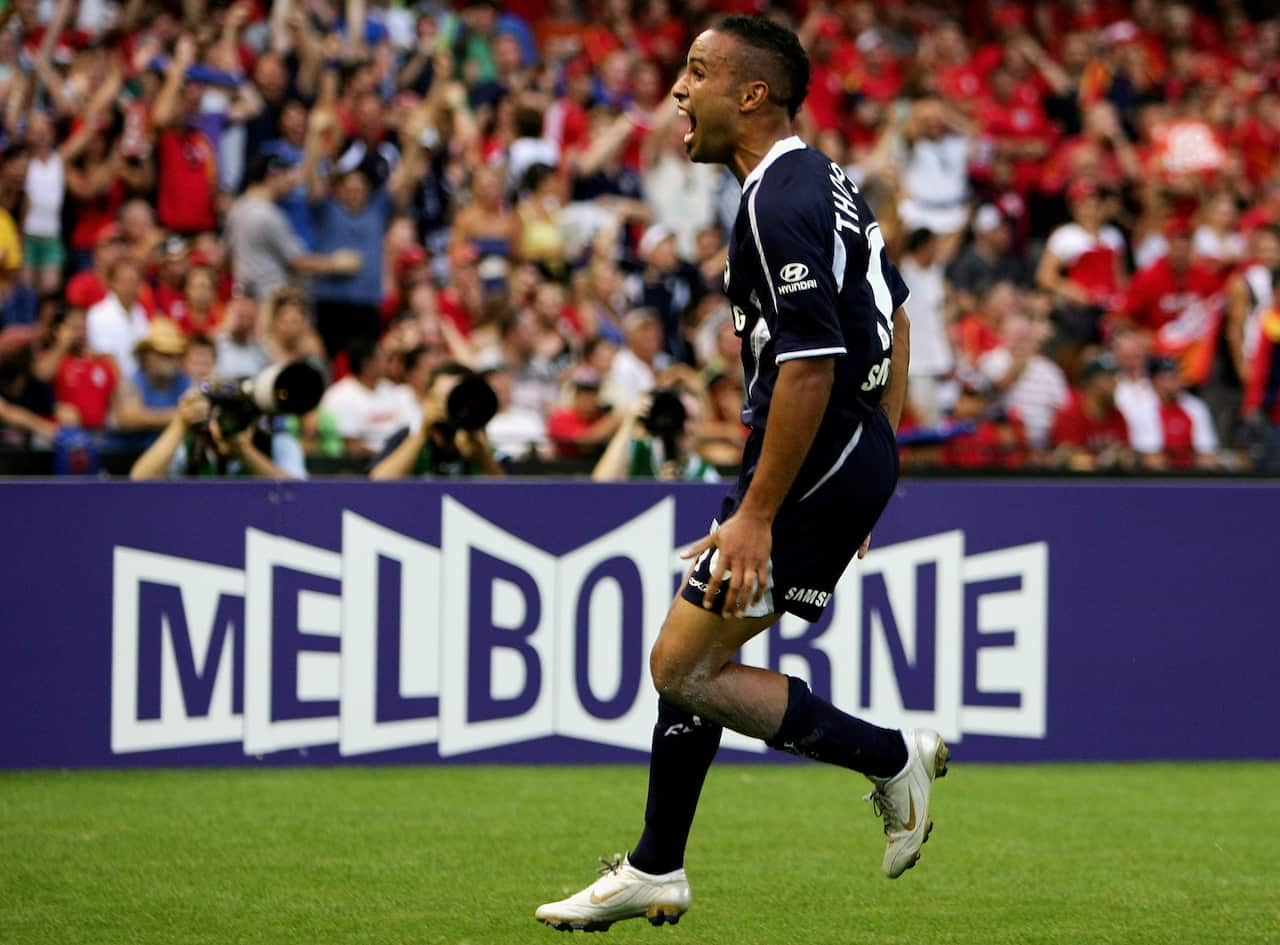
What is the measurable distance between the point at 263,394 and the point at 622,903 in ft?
12.9

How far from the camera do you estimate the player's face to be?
4605 mm

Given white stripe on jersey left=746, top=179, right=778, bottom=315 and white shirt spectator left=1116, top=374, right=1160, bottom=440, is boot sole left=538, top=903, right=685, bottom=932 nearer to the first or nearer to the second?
white stripe on jersey left=746, top=179, right=778, bottom=315

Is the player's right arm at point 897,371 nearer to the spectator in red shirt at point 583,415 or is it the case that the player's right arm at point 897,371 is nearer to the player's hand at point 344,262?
the spectator in red shirt at point 583,415

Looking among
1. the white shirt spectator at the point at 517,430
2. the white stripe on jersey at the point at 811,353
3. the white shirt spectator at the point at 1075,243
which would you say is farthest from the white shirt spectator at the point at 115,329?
the white shirt spectator at the point at 1075,243

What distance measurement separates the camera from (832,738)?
4734 mm

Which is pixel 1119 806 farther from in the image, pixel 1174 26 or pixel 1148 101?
pixel 1174 26

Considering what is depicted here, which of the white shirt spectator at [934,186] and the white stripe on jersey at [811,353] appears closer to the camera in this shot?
the white stripe on jersey at [811,353]

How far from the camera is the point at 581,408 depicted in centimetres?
1107

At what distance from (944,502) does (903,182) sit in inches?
291

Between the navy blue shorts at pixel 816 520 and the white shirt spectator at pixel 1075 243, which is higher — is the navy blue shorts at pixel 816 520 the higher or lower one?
the lower one

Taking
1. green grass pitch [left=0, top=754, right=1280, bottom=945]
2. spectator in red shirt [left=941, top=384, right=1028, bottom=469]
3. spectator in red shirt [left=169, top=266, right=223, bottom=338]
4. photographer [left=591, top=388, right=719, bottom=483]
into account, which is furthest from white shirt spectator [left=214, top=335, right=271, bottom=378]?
spectator in red shirt [left=941, top=384, right=1028, bottom=469]

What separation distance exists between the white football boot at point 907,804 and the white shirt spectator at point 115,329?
7.06 meters

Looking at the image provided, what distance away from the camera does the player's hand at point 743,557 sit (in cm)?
439

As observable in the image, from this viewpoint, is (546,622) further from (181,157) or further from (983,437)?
(181,157)
